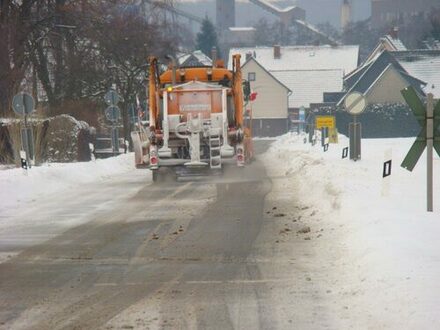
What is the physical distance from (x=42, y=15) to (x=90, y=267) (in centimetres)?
2388

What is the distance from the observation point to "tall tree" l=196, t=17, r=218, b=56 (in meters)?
110

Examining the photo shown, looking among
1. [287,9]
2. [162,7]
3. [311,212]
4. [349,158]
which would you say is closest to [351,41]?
[287,9]

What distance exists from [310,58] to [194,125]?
8028 cm

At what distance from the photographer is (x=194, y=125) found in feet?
58.7

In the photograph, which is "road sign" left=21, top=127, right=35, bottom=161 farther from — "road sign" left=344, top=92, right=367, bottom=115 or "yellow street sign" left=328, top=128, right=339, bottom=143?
"yellow street sign" left=328, top=128, right=339, bottom=143

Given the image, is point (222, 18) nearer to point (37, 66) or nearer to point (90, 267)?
point (37, 66)

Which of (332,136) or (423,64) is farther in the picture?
(423,64)

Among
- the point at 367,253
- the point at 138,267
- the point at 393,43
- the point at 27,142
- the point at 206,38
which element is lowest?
the point at 138,267

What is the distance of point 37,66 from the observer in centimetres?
3253

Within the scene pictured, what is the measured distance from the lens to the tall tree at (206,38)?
109938 mm

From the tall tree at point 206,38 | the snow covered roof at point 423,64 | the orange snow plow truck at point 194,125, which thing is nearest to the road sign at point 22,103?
the orange snow plow truck at point 194,125

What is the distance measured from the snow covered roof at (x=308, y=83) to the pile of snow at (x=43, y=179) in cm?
6845

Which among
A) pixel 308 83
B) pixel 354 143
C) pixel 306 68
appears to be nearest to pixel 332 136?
pixel 354 143

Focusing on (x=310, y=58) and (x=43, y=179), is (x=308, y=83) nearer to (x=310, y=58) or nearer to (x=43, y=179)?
(x=310, y=58)
